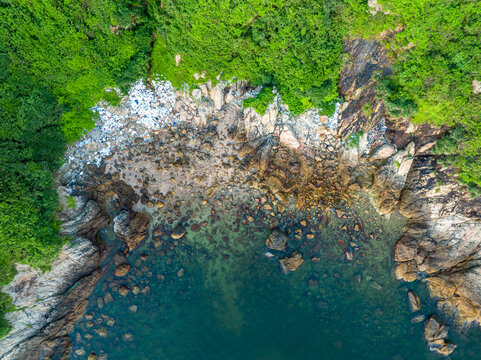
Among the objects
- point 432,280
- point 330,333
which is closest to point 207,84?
point 330,333

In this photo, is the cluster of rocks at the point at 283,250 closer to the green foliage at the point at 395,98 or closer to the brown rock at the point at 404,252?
the brown rock at the point at 404,252

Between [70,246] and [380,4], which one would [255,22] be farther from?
[70,246]

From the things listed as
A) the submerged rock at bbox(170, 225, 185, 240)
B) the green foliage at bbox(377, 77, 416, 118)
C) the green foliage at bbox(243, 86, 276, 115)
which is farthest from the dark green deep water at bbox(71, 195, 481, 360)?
the green foliage at bbox(243, 86, 276, 115)

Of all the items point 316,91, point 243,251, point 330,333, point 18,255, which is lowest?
point 330,333

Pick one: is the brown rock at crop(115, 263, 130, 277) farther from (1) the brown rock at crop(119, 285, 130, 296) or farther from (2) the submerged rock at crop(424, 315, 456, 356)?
(2) the submerged rock at crop(424, 315, 456, 356)

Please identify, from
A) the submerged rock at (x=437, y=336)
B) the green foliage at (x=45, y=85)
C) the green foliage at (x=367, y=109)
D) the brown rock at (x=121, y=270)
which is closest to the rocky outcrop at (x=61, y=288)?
the green foliage at (x=45, y=85)

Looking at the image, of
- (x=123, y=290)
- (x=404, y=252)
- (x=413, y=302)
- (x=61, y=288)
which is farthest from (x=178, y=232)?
(x=413, y=302)

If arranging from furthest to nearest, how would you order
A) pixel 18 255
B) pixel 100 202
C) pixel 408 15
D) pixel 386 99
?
pixel 100 202 < pixel 386 99 < pixel 18 255 < pixel 408 15
